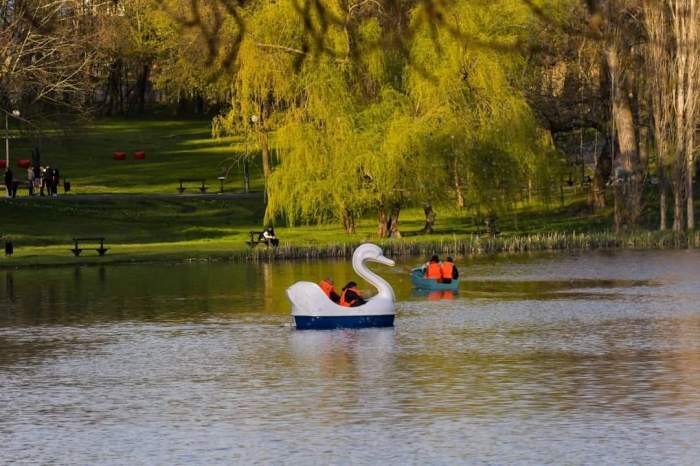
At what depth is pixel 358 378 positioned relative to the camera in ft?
80.3

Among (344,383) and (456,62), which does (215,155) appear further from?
(344,383)

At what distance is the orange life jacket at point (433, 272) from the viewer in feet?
141

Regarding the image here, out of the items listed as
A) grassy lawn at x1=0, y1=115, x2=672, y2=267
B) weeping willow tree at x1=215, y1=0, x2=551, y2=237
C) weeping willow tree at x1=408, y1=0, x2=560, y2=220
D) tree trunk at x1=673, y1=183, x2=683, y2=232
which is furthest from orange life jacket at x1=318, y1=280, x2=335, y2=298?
tree trunk at x1=673, y1=183, x2=683, y2=232

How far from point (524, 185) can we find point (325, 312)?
31222 millimetres

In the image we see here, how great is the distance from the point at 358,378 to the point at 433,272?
1917 centimetres

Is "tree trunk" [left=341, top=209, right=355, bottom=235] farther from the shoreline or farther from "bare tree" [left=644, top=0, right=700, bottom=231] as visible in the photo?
"bare tree" [left=644, top=0, right=700, bottom=231]

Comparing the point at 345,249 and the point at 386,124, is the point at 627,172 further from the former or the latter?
the point at 345,249

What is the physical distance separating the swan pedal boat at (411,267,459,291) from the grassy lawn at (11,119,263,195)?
125ft

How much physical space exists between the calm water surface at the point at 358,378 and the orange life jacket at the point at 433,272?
0.88 meters

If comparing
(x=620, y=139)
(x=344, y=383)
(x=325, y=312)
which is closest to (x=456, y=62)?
(x=620, y=139)

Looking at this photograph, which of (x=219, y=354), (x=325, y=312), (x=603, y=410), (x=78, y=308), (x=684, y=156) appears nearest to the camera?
(x=603, y=410)

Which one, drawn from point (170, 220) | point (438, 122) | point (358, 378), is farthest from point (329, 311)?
point (170, 220)

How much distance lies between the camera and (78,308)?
132 ft

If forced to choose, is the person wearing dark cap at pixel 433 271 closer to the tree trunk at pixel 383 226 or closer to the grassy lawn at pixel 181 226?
the grassy lawn at pixel 181 226
